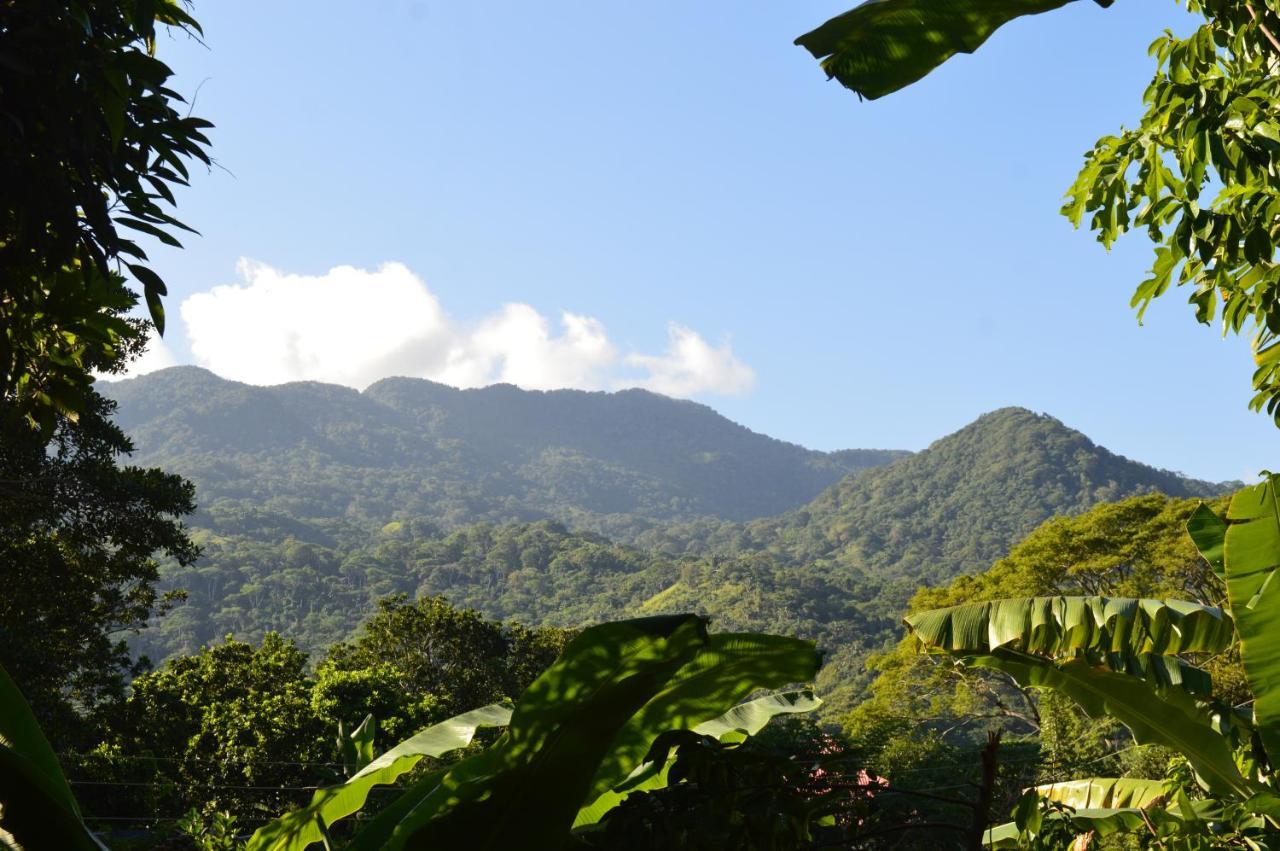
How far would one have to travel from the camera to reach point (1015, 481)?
81.8 m

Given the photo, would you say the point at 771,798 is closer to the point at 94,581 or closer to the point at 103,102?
the point at 103,102

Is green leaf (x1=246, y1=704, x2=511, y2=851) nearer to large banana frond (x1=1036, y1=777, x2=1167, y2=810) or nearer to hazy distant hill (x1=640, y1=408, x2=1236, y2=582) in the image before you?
large banana frond (x1=1036, y1=777, x2=1167, y2=810)

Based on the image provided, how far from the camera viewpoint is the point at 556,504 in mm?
158125

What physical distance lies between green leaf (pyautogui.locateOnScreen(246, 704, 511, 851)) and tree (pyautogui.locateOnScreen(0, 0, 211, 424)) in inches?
52.5

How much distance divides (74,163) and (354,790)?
167 cm

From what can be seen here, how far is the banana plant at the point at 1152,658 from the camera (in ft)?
9.35

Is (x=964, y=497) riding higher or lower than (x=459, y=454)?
lower

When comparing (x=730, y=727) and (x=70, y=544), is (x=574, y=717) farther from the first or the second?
(x=70, y=544)

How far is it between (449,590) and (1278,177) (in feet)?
238

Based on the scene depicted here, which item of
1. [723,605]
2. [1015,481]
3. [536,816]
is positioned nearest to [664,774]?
[536,816]

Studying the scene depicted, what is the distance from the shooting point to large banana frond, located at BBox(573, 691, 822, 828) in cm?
189

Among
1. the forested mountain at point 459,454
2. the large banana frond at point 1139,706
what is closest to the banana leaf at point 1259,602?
the large banana frond at point 1139,706

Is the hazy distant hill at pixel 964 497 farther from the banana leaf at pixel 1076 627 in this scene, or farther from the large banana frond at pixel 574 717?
the large banana frond at pixel 574 717

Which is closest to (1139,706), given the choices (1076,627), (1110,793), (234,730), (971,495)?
(1076,627)
